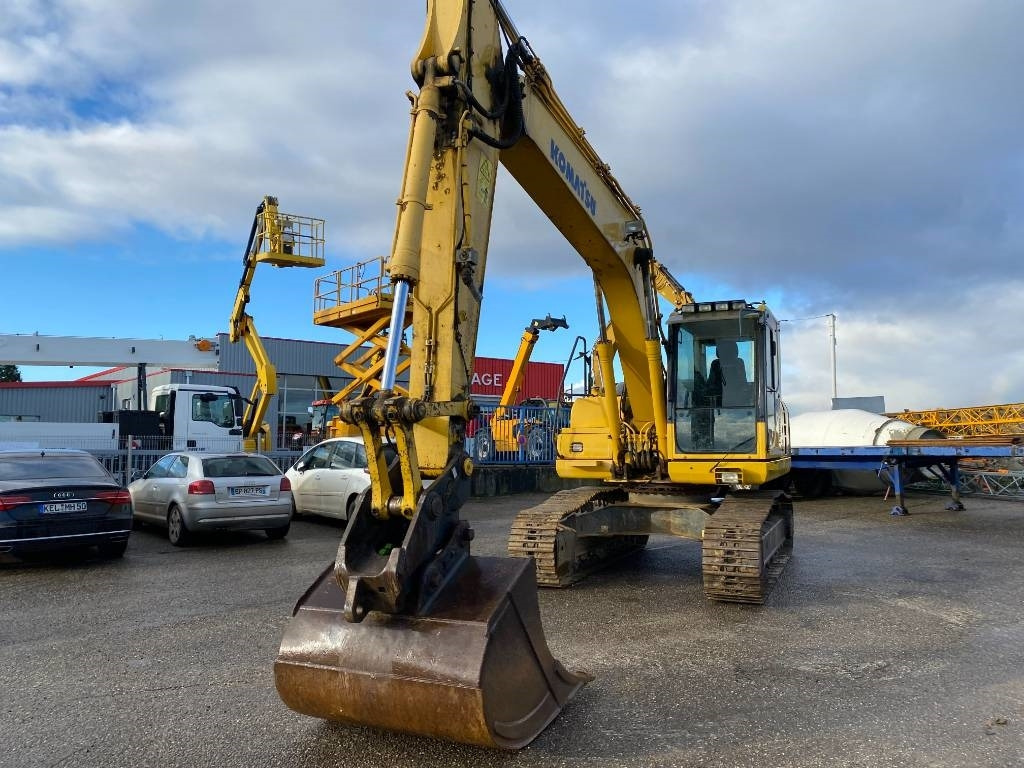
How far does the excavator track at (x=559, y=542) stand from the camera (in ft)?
25.3

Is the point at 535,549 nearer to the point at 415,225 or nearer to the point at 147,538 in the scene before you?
the point at 415,225

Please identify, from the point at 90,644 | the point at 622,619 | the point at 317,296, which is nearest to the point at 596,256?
the point at 622,619

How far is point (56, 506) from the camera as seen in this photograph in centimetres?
903

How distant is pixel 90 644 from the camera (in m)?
6.04

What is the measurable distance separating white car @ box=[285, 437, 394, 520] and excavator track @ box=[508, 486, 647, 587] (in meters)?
4.58

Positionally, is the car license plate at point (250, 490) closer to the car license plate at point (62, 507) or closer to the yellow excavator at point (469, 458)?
the car license plate at point (62, 507)

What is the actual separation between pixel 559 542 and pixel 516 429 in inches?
485

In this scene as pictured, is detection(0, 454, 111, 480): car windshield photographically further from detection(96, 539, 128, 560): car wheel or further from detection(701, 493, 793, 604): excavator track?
detection(701, 493, 793, 604): excavator track

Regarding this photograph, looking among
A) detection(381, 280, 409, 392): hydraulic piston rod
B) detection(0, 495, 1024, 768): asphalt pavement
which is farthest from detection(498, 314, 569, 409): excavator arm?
detection(381, 280, 409, 392): hydraulic piston rod

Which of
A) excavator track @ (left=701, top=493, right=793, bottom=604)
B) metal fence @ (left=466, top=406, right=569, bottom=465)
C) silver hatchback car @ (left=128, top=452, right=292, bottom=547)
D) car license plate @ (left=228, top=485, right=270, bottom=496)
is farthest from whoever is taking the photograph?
metal fence @ (left=466, top=406, right=569, bottom=465)

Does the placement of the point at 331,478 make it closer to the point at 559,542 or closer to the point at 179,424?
the point at 559,542

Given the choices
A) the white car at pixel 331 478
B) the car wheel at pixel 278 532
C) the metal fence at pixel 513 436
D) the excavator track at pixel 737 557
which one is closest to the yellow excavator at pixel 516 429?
the metal fence at pixel 513 436

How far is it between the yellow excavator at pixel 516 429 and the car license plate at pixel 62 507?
1115cm

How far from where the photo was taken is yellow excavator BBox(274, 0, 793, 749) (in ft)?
12.5
